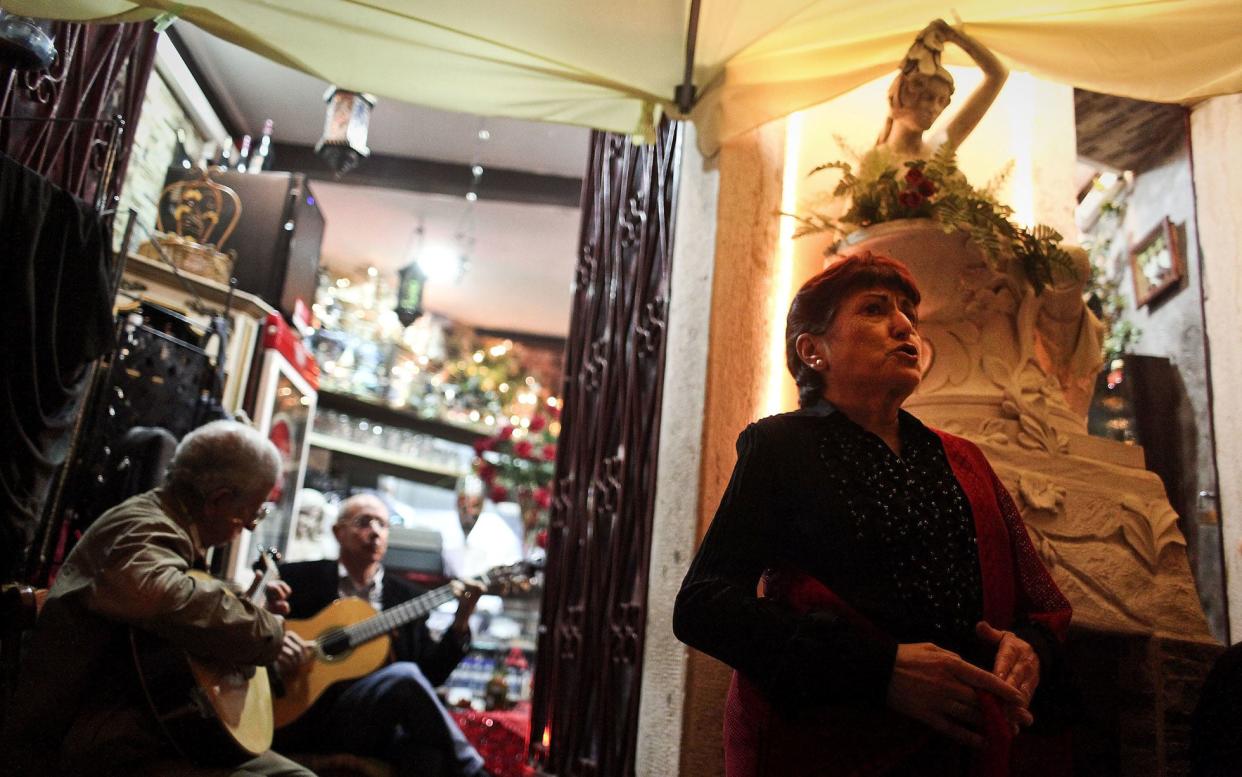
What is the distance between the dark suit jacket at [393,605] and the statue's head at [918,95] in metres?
2.96

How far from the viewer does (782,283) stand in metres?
3.26

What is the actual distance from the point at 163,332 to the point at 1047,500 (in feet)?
13.6

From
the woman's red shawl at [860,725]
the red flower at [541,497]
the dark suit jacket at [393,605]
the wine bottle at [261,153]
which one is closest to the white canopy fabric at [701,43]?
the woman's red shawl at [860,725]

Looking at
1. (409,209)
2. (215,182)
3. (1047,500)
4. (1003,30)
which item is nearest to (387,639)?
(1047,500)

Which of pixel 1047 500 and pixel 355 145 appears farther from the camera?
pixel 355 145

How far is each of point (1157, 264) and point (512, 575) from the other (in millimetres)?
3688

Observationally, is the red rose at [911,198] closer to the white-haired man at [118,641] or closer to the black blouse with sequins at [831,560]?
the black blouse with sequins at [831,560]

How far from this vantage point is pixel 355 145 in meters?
6.05

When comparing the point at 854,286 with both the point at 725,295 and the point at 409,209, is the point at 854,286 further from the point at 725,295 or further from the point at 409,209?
the point at 409,209

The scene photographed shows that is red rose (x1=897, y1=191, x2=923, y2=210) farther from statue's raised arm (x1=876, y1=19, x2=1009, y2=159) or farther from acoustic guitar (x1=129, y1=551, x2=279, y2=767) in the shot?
acoustic guitar (x1=129, y1=551, x2=279, y2=767)

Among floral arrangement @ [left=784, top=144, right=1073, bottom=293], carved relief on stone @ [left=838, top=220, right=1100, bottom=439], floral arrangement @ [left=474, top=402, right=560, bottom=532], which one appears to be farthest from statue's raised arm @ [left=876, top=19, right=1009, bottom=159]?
floral arrangement @ [left=474, top=402, right=560, bottom=532]

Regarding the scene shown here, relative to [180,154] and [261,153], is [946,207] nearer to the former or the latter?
[261,153]

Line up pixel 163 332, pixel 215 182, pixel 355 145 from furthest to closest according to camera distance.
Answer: pixel 215 182, pixel 355 145, pixel 163 332

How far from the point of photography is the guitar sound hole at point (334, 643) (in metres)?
3.96
